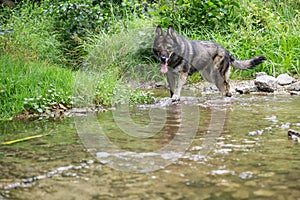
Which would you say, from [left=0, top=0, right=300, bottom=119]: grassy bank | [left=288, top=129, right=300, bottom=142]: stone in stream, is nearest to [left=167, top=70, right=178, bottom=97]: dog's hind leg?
[left=0, top=0, right=300, bottom=119]: grassy bank

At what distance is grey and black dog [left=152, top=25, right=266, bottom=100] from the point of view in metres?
7.08

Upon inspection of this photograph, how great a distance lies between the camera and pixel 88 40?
9.76 metres

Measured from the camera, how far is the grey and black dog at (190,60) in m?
7.08

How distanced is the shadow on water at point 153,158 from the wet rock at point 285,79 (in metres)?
3.37

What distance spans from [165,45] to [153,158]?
4.38 meters

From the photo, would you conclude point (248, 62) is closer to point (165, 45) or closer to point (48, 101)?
point (165, 45)

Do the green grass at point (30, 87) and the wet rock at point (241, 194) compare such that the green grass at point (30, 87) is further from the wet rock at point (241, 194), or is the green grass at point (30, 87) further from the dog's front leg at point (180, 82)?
the wet rock at point (241, 194)

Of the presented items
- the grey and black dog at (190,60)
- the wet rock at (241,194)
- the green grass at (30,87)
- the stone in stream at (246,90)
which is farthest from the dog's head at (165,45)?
the wet rock at (241,194)

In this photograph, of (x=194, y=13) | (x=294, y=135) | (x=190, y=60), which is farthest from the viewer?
(x=194, y=13)

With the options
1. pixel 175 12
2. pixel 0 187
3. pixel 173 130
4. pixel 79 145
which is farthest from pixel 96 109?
pixel 175 12

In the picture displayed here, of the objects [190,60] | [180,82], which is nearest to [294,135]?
[180,82]

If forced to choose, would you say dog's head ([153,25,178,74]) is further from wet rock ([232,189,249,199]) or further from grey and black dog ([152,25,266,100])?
wet rock ([232,189,249,199])

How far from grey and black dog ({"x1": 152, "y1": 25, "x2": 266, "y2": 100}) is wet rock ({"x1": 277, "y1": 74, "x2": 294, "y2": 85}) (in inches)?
32.9

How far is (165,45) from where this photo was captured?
7.08m
